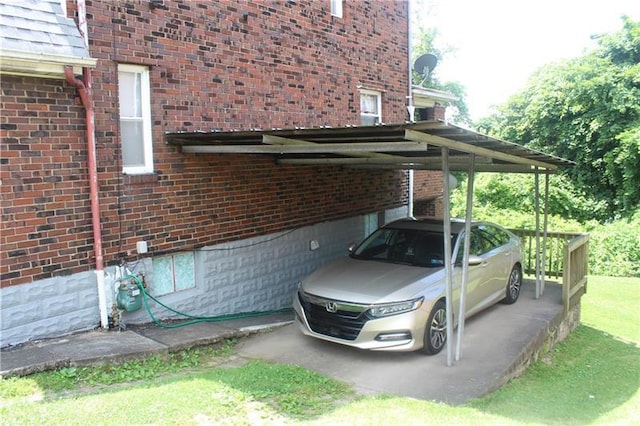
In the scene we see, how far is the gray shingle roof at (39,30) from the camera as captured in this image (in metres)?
5.21

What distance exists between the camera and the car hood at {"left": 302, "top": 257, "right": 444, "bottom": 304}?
20.5 feet

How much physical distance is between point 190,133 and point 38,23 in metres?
2.00

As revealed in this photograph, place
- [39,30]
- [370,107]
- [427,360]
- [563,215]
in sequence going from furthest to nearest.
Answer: [563,215], [370,107], [427,360], [39,30]

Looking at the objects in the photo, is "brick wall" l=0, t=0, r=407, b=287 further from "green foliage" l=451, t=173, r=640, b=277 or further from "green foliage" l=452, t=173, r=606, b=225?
"green foliage" l=452, t=173, r=606, b=225

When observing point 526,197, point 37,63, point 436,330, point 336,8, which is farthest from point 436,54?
point 37,63

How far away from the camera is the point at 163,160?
699cm

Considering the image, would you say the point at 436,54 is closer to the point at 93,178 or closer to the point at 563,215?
the point at 563,215

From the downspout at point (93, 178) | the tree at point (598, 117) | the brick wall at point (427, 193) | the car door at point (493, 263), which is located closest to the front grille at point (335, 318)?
the car door at point (493, 263)

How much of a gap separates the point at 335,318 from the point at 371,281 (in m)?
0.67

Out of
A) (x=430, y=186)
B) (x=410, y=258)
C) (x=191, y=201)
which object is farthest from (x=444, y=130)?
(x=430, y=186)

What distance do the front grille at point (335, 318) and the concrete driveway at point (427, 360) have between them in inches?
12.1

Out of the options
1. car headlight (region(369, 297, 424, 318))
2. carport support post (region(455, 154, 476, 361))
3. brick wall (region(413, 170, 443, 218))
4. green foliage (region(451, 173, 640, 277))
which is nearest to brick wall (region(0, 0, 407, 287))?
brick wall (region(413, 170, 443, 218))

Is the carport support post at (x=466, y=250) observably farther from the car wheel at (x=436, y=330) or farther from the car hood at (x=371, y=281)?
the car hood at (x=371, y=281)

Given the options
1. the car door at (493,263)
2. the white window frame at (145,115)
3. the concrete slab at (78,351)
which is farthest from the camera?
the car door at (493,263)
